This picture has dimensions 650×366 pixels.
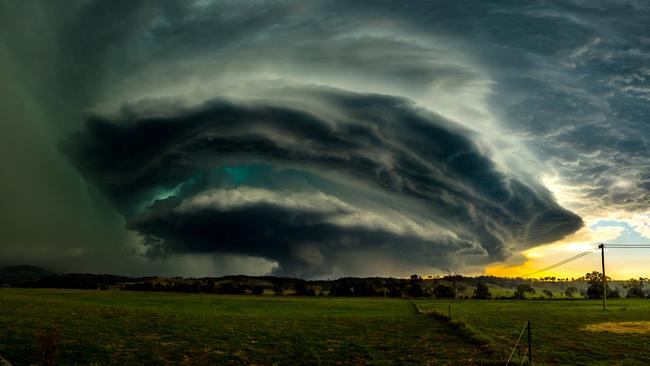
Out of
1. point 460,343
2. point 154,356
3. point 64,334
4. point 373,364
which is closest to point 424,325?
point 460,343

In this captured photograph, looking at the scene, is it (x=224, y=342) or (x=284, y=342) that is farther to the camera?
(x=284, y=342)

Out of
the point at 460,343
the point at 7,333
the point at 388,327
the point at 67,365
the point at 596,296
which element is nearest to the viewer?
the point at 67,365

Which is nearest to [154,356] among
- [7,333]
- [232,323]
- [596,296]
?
[7,333]

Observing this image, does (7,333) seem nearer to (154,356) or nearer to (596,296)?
(154,356)

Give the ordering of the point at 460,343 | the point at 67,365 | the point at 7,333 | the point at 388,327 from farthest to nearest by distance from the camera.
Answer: the point at 388,327 < the point at 460,343 < the point at 7,333 < the point at 67,365

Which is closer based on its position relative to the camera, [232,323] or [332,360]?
[332,360]

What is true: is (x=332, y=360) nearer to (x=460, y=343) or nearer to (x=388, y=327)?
(x=460, y=343)

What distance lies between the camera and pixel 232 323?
63219mm

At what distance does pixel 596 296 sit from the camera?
19425 cm

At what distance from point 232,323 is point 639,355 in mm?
47818

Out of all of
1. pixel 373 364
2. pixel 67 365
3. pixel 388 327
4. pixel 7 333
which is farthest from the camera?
pixel 388 327

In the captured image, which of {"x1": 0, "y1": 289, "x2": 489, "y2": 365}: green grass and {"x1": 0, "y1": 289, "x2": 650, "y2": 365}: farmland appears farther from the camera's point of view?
{"x1": 0, "y1": 289, "x2": 650, "y2": 365}: farmland

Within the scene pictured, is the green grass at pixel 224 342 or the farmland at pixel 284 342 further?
the farmland at pixel 284 342

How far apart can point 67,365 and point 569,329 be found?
2404 inches
